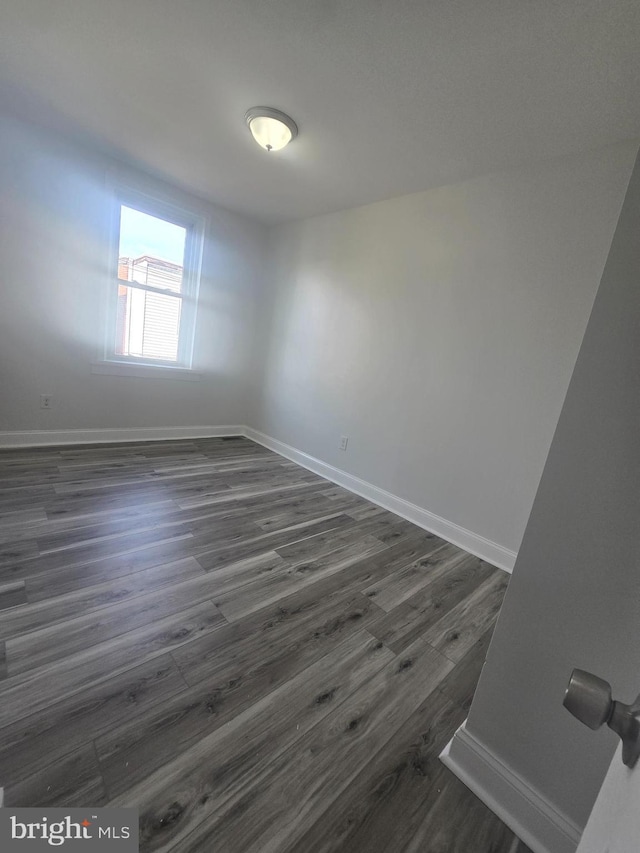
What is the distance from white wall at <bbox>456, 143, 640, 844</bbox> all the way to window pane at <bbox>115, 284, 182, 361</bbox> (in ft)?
12.0

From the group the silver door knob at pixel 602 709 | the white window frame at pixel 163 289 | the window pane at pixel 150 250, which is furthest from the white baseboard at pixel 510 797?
the window pane at pixel 150 250

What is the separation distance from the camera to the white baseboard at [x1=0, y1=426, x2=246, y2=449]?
Answer: 9.61 ft

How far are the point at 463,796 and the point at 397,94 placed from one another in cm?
281

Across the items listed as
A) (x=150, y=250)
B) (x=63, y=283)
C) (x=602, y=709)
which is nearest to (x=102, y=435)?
(x=63, y=283)

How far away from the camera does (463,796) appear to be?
0.98 m

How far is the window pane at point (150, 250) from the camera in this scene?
3180 millimetres

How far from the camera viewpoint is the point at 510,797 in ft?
3.06

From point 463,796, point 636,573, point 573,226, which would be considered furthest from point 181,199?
point 463,796

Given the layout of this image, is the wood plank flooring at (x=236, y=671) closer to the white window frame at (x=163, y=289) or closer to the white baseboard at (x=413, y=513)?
the white baseboard at (x=413, y=513)

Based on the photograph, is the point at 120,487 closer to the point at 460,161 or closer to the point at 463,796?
the point at 463,796

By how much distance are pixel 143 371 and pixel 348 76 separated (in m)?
2.89

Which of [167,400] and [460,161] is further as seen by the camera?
[167,400]

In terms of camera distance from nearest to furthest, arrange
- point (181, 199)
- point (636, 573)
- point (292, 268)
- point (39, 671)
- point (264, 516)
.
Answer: point (636, 573) < point (39, 671) < point (264, 516) < point (181, 199) < point (292, 268)

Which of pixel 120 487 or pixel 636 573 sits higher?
pixel 636 573
